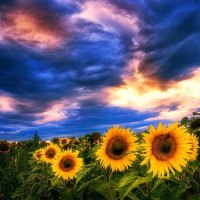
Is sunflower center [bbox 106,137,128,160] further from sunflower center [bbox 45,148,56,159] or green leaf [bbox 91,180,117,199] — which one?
sunflower center [bbox 45,148,56,159]

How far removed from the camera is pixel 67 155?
691 centimetres

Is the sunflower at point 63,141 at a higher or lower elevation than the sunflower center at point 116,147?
higher

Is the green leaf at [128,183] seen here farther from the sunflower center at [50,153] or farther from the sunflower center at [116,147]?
the sunflower center at [50,153]

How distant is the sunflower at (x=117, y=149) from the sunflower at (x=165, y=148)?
0.70 metres

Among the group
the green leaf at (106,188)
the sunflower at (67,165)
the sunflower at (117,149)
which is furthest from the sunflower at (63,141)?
the green leaf at (106,188)

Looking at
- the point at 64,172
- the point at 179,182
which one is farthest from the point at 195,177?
the point at 64,172

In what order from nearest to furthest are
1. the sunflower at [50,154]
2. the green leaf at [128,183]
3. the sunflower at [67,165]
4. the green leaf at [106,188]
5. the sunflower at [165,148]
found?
1. the green leaf at [128,183]
2. the sunflower at [165,148]
3. the green leaf at [106,188]
4. the sunflower at [67,165]
5. the sunflower at [50,154]

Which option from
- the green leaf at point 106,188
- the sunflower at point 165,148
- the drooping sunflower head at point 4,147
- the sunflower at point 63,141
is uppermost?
the drooping sunflower head at point 4,147

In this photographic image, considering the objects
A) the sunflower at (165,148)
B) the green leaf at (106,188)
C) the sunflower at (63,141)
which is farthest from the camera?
the sunflower at (63,141)

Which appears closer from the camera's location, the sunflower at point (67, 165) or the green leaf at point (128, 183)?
the green leaf at point (128, 183)

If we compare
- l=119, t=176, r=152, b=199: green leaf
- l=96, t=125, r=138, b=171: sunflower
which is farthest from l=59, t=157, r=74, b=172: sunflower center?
l=119, t=176, r=152, b=199: green leaf

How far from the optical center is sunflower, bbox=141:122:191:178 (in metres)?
3.96

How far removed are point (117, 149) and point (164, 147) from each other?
96 centimetres

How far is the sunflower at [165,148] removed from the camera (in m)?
3.96
